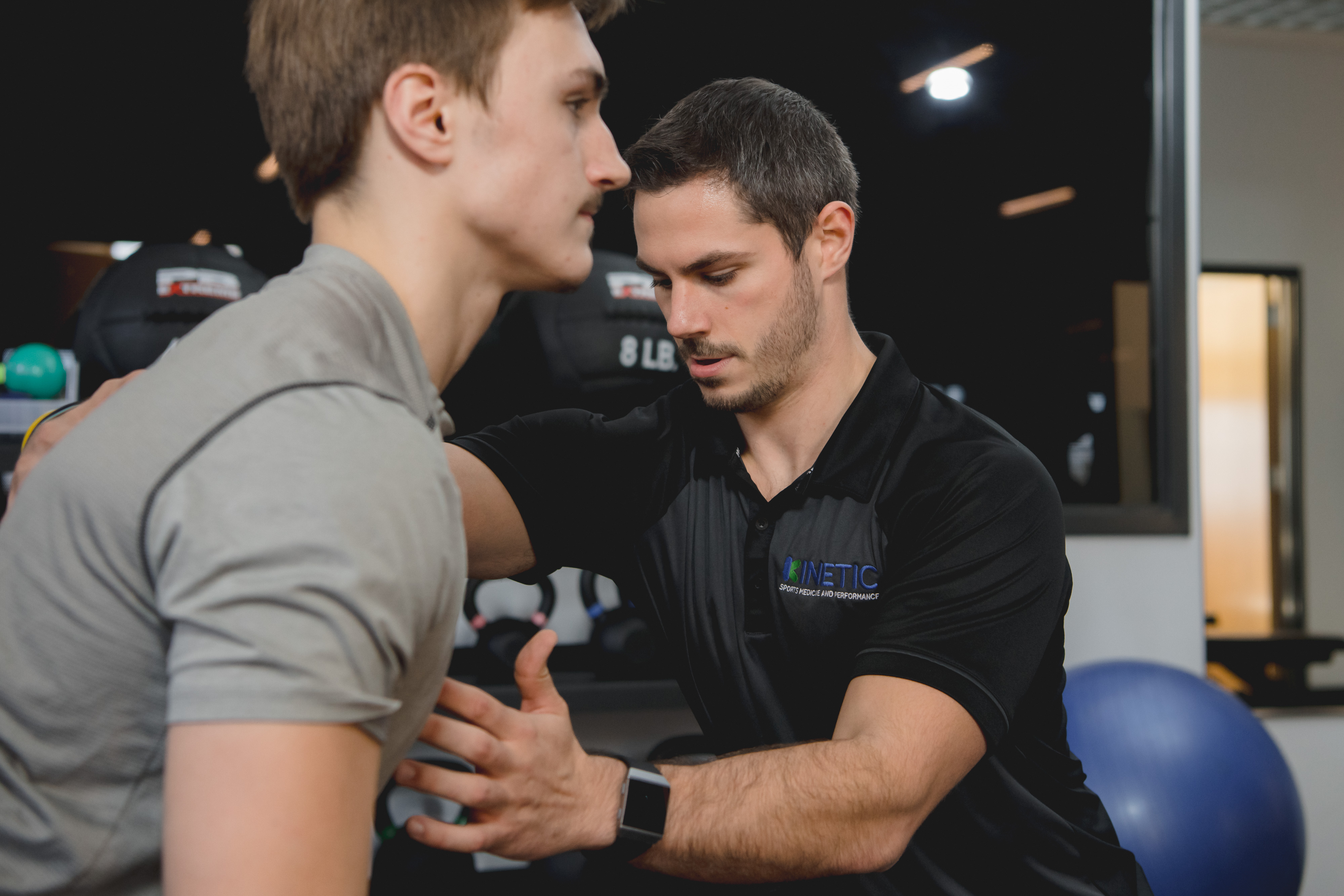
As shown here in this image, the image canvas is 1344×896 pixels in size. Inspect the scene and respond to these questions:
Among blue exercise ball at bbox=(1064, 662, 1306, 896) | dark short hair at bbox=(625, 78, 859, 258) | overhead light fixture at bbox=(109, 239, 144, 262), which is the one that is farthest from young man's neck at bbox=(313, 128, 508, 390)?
overhead light fixture at bbox=(109, 239, 144, 262)

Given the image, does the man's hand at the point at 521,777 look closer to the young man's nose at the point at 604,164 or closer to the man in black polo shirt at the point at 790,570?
the man in black polo shirt at the point at 790,570

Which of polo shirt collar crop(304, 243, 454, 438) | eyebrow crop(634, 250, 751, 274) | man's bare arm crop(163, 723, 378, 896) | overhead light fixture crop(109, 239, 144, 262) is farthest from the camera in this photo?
overhead light fixture crop(109, 239, 144, 262)

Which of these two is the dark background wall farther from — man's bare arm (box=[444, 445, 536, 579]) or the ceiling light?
man's bare arm (box=[444, 445, 536, 579])

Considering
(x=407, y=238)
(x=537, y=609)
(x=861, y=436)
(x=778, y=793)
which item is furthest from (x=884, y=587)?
(x=537, y=609)

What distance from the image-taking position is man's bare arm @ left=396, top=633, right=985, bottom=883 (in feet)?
2.95

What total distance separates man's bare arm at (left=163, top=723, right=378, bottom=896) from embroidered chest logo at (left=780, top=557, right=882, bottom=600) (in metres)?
0.83

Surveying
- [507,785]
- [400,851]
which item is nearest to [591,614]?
[400,851]

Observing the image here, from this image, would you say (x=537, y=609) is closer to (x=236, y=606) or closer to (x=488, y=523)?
(x=488, y=523)

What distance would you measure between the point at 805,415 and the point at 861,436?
4.4 inches

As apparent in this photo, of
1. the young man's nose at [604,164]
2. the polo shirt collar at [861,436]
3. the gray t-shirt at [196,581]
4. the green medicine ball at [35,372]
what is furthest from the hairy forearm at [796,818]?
the green medicine ball at [35,372]

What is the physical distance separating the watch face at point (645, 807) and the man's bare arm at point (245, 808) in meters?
0.50

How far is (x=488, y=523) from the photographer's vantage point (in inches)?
52.4

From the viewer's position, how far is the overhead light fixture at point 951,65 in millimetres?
3631

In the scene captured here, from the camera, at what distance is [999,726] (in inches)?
42.9
